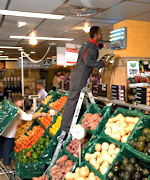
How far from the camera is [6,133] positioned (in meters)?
4.36

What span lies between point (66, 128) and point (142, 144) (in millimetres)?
1682

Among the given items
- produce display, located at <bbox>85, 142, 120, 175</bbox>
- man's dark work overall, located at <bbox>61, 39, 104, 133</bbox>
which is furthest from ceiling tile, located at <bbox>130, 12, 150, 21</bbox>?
produce display, located at <bbox>85, 142, 120, 175</bbox>

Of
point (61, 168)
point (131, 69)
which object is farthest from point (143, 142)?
point (61, 168)

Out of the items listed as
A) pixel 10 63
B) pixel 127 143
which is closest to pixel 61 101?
pixel 127 143

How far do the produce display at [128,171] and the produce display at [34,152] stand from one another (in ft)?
7.14

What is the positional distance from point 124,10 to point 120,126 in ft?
7.01

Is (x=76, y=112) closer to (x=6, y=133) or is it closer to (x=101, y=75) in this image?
(x=101, y=75)

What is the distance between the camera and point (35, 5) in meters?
3.55

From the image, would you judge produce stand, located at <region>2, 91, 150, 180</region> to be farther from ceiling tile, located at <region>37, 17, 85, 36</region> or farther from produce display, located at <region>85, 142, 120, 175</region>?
ceiling tile, located at <region>37, 17, 85, 36</region>

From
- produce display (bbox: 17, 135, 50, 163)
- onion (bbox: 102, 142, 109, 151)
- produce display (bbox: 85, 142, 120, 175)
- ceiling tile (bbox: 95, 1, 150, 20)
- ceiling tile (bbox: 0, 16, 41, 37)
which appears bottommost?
→ produce display (bbox: 17, 135, 50, 163)

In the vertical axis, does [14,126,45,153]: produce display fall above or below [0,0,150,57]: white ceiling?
below

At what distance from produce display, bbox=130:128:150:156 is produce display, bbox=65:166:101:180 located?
62 cm

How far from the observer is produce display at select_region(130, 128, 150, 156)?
2.19m

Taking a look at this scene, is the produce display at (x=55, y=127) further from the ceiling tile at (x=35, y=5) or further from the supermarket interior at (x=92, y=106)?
the ceiling tile at (x=35, y=5)
